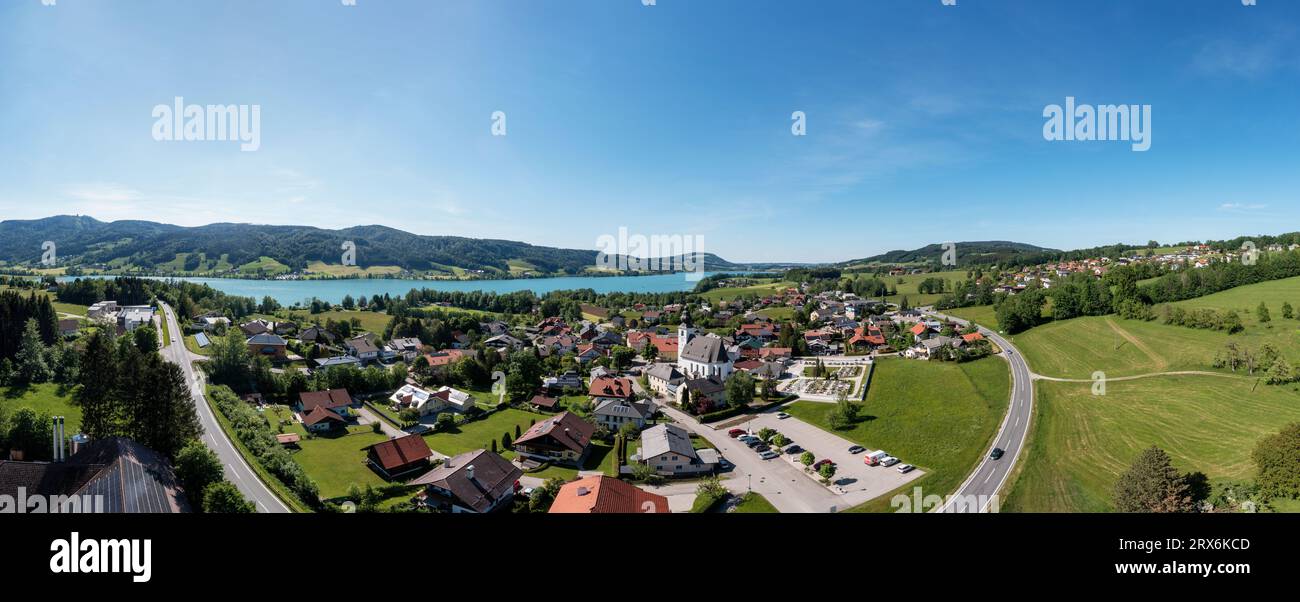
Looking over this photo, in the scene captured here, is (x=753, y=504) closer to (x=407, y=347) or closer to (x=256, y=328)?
(x=407, y=347)

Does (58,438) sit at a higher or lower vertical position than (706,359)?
higher

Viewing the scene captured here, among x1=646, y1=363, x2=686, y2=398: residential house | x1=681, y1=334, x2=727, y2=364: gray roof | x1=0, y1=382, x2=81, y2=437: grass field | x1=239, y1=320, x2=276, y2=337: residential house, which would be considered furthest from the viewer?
x1=239, y1=320, x2=276, y2=337: residential house

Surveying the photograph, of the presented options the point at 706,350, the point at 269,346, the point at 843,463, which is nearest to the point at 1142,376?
the point at 843,463

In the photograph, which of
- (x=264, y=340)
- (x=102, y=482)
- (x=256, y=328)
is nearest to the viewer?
(x=102, y=482)

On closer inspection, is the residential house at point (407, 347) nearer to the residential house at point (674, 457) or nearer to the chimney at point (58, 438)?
the chimney at point (58, 438)

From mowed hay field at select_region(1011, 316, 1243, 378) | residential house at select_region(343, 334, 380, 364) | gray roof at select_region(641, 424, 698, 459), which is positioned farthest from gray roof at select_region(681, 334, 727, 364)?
residential house at select_region(343, 334, 380, 364)

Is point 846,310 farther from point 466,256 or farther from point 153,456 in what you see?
point 466,256

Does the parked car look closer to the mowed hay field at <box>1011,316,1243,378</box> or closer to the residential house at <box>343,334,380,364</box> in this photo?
the mowed hay field at <box>1011,316,1243,378</box>
